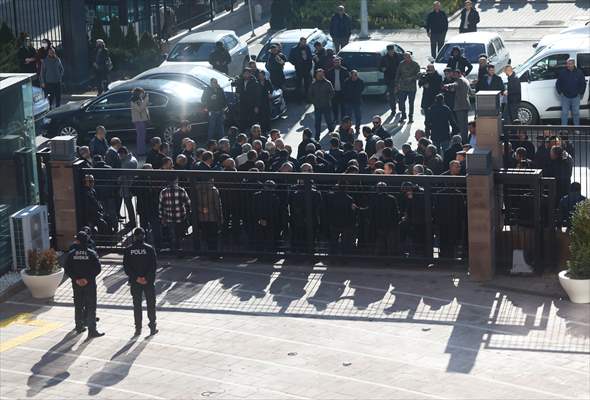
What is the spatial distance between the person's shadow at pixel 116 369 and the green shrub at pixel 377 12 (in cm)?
2589

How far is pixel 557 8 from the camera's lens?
43875 millimetres

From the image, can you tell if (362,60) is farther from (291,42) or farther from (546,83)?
(546,83)

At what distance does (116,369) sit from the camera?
17.0 m

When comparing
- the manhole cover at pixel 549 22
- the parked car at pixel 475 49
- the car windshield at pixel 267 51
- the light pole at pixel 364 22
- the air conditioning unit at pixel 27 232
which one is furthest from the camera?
the manhole cover at pixel 549 22

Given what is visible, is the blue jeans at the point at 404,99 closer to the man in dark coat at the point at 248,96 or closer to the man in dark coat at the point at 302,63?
the man in dark coat at the point at 302,63

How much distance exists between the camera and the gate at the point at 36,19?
1490 inches

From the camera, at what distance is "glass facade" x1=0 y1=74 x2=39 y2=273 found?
20.8 metres

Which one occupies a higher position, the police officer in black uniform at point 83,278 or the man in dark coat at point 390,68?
the man in dark coat at point 390,68

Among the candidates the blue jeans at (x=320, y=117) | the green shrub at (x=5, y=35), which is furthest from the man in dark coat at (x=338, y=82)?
the green shrub at (x=5, y=35)

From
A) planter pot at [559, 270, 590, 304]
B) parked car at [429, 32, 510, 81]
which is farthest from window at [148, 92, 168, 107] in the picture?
planter pot at [559, 270, 590, 304]

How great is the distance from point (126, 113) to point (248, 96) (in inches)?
103

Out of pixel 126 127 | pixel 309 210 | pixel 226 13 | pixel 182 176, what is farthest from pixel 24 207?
pixel 226 13

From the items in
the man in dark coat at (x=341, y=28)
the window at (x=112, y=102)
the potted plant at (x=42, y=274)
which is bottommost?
the potted plant at (x=42, y=274)

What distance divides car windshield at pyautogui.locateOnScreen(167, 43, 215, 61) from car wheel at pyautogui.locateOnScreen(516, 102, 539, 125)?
8.99 meters
